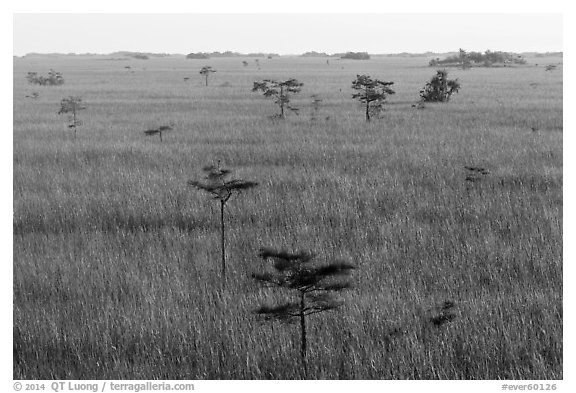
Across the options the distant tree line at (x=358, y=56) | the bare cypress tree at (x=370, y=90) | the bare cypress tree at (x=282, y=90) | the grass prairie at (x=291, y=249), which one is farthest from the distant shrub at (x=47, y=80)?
the distant tree line at (x=358, y=56)

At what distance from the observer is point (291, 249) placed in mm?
6879

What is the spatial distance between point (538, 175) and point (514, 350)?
6.43 meters

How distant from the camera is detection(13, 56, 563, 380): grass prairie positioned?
4.41 m

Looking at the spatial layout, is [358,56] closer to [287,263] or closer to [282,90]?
[282,90]

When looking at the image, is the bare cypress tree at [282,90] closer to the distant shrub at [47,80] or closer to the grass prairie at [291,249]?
the grass prairie at [291,249]

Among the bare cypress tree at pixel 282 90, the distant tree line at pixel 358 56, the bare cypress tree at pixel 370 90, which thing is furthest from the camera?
the distant tree line at pixel 358 56

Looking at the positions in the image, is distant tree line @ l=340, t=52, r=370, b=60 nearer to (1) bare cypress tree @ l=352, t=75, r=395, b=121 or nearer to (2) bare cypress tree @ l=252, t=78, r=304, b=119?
(2) bare cypress tree @ l=252, t=78, r=304, b=119

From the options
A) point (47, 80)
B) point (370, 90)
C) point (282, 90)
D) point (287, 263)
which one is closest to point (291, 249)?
point (287, 263)

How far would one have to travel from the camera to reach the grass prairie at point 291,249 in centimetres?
441

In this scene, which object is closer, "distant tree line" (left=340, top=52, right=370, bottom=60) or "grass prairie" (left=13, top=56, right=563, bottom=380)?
"grass prairie" (left=13, top=56, right=563, bottom=380)

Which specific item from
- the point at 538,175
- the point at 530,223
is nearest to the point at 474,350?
the point at 530,223

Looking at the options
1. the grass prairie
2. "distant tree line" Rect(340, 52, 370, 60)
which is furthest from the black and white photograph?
"distant tree line" Rect(340, 52, 370, 60)

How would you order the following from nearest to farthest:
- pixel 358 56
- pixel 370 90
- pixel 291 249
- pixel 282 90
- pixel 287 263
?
pixel 287 263, pixel 291 249, pixel 370 90, pixel 282 90, pixel 358 56

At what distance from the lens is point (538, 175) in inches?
397
